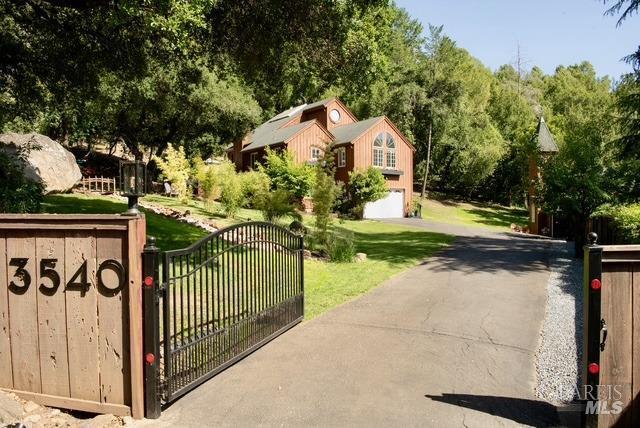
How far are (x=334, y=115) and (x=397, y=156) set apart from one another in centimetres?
700

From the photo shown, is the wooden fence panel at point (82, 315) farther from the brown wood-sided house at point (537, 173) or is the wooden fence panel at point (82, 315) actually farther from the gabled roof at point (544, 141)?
the gabled roof at point (544, 141)

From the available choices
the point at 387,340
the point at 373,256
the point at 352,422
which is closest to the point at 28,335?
the point at 352,422

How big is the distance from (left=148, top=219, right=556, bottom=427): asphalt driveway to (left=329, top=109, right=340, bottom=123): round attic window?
32550 millimetres

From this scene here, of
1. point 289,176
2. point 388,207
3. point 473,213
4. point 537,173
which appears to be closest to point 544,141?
point 537,173

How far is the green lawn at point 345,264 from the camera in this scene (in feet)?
31.6

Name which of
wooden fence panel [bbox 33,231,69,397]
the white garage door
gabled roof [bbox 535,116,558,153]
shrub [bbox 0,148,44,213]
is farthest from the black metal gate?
the white garage door

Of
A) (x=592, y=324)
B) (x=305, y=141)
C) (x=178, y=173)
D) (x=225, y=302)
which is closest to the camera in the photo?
(x=592, y=324)

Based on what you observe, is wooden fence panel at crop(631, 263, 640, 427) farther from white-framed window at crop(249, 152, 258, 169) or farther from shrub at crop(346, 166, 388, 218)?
white-framed window at crop(249, 152, 258, 169)

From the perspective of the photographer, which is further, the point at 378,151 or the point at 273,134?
the point at 273,134

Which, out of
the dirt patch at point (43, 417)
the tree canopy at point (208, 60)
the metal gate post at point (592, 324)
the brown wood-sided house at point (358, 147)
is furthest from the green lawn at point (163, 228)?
the brown wood-sided house at point (358, 147)

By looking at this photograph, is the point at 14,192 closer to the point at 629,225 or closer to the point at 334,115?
the point at 629,225

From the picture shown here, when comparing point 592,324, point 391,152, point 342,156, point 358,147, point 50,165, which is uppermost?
point 358,147

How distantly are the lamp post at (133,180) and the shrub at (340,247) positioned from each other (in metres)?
9.21

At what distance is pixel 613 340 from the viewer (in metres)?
3.93
